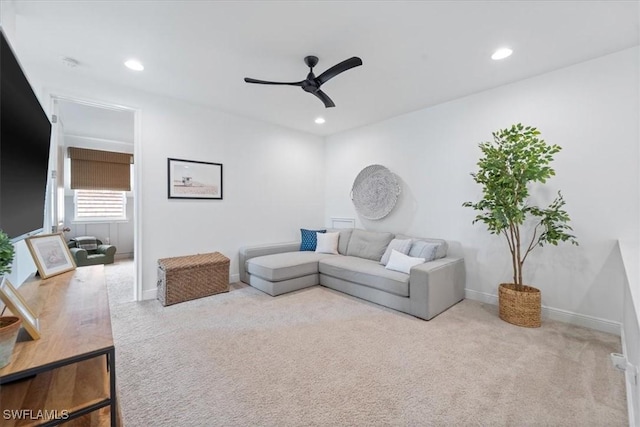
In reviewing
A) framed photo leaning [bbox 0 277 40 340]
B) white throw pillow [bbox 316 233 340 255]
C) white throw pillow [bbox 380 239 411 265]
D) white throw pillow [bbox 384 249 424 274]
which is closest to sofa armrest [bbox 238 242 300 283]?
white throw pillow [bbox 316 233 340 255]

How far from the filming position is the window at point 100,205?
18.7 ft

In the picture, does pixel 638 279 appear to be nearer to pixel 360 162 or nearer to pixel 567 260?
pixel 567 260

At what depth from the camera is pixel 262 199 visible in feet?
14.7

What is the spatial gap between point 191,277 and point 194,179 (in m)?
1.34

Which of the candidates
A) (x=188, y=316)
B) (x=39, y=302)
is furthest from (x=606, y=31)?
(x=188, y=316)

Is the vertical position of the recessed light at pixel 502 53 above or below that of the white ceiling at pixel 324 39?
above

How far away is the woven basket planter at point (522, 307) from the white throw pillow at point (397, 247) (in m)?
1.15

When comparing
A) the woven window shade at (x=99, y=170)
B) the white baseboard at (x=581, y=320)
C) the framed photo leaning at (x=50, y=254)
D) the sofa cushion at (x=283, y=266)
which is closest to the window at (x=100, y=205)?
the woven window shade at (x=99, y=170)

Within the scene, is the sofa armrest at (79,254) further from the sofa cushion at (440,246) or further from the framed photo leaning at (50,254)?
the sofa cushion at (440,246)

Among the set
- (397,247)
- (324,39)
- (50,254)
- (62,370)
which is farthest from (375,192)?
(62,370)

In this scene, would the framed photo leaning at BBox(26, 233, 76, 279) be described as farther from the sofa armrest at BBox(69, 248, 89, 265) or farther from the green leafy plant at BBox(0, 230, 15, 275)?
the sofa armrest at BBox(69, 248, 89, 265)

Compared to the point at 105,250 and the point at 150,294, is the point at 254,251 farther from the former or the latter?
the point at 105,250

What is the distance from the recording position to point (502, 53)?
245 cm

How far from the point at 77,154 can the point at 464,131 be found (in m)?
6.98
